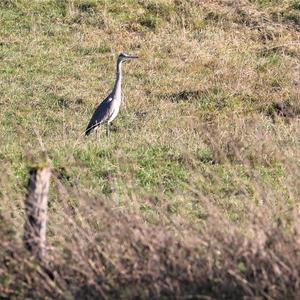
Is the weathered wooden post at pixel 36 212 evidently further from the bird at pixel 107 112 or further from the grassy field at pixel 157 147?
the bird at pixel 107 112

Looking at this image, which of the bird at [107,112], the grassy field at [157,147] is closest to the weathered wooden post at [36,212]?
the grassy field at [157,147]

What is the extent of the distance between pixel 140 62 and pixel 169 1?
9.89 feet

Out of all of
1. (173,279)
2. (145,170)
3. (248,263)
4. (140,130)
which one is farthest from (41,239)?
(140,130)

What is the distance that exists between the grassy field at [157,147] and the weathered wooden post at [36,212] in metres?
0.10

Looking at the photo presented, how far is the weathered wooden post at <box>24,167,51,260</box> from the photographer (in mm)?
6355

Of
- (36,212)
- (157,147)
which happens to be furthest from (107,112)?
(36,212)

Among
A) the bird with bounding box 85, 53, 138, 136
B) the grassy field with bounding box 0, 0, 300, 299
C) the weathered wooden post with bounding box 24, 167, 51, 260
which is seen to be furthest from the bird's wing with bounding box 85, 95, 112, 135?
the weathered wooden post with bounding box 24, 167, 51, 260

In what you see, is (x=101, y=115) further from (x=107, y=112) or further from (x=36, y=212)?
(x=36, y=212)

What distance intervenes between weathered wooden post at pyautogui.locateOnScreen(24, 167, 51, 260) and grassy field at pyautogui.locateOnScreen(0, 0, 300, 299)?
105 mm

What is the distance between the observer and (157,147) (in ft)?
38.5

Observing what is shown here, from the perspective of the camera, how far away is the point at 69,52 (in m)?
18.0

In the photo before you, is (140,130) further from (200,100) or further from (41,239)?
(41,239)

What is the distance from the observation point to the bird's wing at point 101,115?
44.1 ft

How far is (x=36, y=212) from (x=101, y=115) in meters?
7.29
